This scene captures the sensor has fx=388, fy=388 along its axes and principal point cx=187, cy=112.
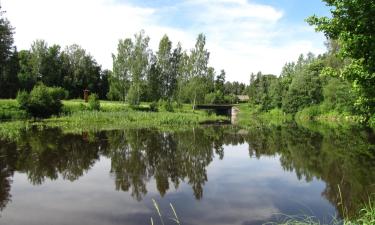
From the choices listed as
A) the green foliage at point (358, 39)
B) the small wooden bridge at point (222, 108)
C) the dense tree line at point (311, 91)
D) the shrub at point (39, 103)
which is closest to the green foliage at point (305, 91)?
the dense tree line at point (311, 91)

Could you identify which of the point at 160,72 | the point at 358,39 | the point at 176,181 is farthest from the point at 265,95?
the point at 358,39

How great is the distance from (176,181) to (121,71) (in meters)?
45.6

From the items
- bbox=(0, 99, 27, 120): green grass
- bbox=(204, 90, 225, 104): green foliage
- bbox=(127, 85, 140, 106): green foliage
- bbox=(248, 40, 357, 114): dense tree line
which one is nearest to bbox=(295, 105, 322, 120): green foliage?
bbox=(248, 40, 357, 114): dense tree line

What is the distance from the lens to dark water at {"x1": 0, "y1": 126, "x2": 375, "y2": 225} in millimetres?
10391

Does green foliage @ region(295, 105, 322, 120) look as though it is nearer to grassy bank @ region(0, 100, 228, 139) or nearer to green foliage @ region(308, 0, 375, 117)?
grassy bank @ region(0, 100, 228, 139)

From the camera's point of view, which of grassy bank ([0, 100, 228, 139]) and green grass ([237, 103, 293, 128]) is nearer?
grassy bank ([0, 100, 228, 139])

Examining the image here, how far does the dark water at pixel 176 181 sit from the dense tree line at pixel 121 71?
1246 inches

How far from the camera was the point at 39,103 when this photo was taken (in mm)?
40562

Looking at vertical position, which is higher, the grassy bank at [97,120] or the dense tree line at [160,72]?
the dense tree line at [160,72]

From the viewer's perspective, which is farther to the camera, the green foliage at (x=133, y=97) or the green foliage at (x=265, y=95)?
the green foliage at (x=265, y=95)

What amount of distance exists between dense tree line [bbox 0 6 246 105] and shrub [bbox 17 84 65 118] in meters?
11.8

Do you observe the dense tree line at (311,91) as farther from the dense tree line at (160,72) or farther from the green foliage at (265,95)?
the dense tree line at (160,72)

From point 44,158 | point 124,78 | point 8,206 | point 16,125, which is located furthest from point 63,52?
point 8,206

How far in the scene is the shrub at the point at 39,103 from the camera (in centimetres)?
3983
